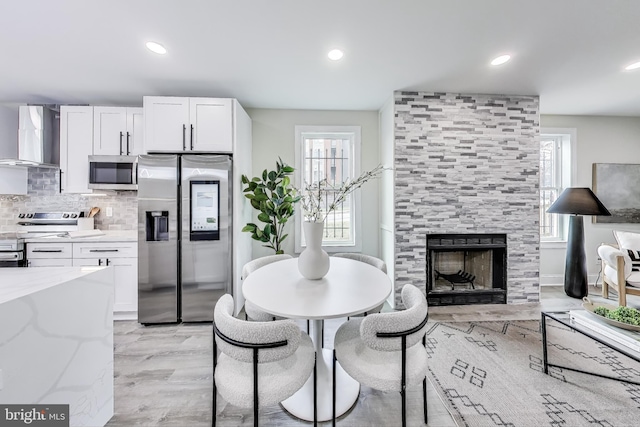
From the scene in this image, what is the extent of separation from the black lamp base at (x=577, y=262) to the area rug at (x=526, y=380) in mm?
1267

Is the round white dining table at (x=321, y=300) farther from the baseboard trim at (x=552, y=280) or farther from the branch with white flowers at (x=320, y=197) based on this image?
the baseboard trim at (x=552, y=280)

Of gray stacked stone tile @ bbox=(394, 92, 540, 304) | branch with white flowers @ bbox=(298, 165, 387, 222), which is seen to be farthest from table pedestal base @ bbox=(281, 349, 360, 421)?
gray stacked stone tile @ bbox=(394, 92, 540, 304)

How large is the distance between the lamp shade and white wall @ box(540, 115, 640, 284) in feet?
3.03

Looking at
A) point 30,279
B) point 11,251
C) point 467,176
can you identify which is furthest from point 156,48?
point 467,176

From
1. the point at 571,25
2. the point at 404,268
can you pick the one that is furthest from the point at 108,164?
the point at 571,25

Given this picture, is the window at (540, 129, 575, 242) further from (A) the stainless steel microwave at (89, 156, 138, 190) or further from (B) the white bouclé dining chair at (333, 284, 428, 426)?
(A) the stainless steel microwave at (89, 156, 138, 190)

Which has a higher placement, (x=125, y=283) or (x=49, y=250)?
(x=49, y=250)

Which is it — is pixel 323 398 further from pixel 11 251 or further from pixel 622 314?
pixel 11 251

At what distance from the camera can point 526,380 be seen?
6.31ft

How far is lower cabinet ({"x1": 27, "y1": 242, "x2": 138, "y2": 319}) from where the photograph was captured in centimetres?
282

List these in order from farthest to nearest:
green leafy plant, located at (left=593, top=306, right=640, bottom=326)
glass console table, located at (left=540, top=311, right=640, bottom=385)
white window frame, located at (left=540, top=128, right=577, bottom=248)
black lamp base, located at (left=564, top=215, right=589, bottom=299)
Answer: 1. white window frame, located at (left=540, top=128, right=577, bottom=248)
2. black lamp base, located at (left=564, top=215, right=589, bottom=299)
3. green leafy plant, located at (left=593, top=306, right=640, bottom=326)
4. glass console table, located at (left=540, top=311, right=640, bottom=385)

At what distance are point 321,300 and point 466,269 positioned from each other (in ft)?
9.26

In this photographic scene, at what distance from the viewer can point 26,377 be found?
1.07 metres

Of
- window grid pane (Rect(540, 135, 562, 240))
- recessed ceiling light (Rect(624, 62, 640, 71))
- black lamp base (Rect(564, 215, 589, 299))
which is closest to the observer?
recessed ceiling light (Rect(624, 62, 640, 71))
